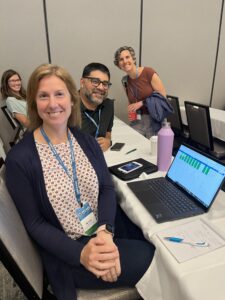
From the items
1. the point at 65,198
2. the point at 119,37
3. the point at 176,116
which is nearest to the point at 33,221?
the point at 65,198

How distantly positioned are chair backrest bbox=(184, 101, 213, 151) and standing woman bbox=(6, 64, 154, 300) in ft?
4.82

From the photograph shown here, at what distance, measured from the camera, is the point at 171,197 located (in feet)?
3.62

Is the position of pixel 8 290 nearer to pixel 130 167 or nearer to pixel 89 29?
pixel 130 167

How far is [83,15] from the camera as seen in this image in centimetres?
315

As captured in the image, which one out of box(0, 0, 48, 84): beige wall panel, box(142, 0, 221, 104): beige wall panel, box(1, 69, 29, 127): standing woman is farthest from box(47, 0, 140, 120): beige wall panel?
box(1, 69, 29, 127): standing woman

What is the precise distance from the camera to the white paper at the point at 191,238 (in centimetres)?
80

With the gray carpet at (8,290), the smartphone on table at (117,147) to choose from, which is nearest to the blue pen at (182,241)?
the smartphone on table at (117,147)

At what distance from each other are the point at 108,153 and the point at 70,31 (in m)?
2.13

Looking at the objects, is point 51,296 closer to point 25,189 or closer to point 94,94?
point 25,189

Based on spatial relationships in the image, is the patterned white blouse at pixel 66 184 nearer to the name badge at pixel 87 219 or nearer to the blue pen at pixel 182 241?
the name badge at pixel 87 219

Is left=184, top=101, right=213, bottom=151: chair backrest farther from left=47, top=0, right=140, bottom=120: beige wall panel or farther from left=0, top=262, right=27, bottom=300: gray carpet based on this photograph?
left=0, top=262, right=27, bottom=300: gray carpet

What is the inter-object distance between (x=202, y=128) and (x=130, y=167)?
1339mm

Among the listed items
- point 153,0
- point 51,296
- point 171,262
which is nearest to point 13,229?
point 51,296

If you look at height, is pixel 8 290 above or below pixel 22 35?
below
